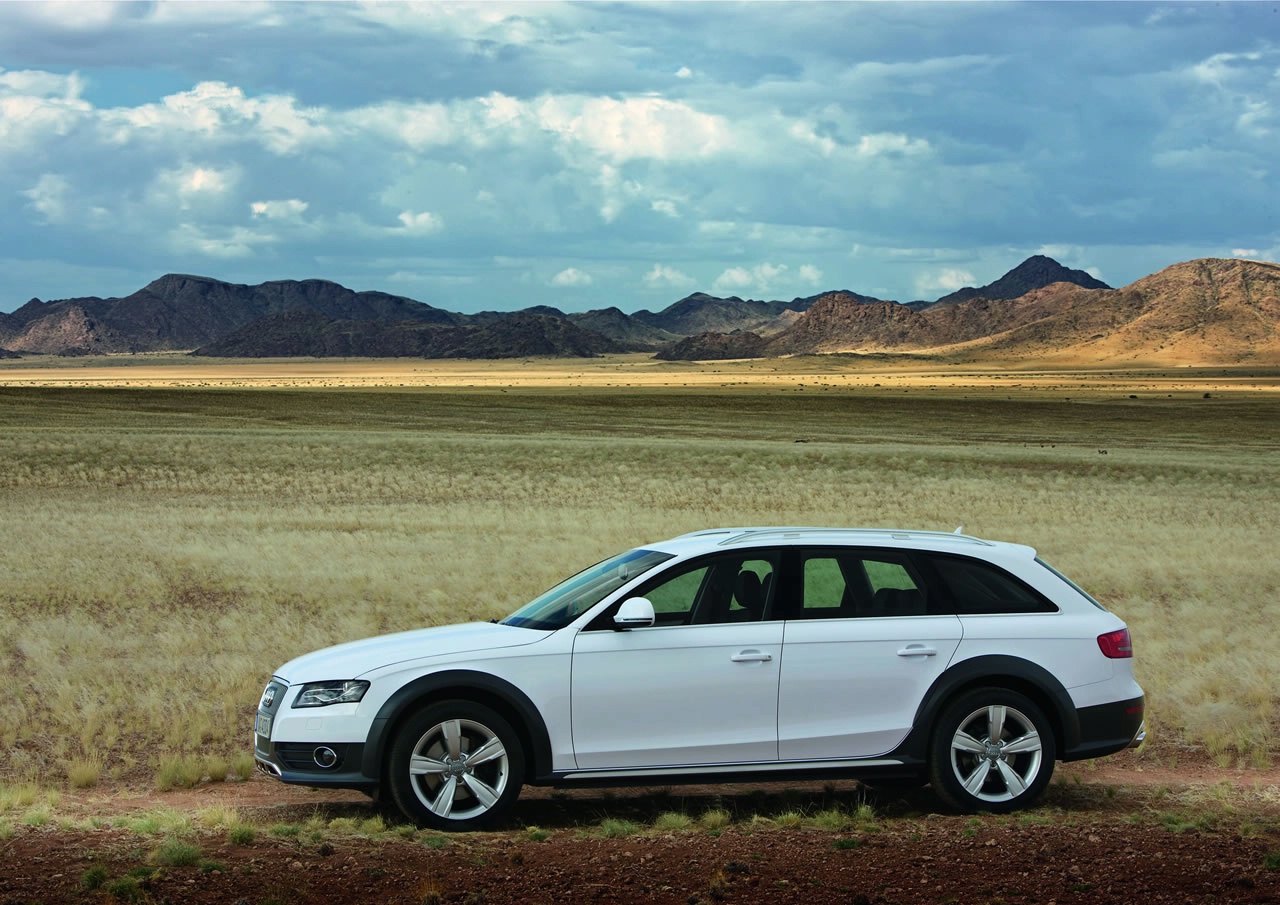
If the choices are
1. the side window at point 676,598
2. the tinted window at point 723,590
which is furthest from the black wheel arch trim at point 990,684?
the side window at point 676,598

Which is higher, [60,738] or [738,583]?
[738,583]

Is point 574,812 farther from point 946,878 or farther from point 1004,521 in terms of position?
point 1004,521

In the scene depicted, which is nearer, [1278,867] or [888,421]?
[1278,867]

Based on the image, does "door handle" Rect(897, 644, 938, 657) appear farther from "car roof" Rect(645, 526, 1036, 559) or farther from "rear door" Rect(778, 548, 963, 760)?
"car roof" Rect(645, 526, 1036, 559)

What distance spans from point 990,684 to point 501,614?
28.7ft

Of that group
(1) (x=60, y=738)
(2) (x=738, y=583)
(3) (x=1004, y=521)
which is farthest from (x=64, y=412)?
(2) (x=738, y=583)

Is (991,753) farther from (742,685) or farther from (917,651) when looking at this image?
(742,685)

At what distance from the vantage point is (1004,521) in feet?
89.5

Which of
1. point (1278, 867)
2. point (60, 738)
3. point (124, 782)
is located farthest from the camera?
point (60, 738)

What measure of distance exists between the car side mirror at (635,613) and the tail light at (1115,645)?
258 cm

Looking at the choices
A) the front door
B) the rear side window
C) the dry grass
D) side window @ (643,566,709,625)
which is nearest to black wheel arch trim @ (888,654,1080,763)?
the rear side window

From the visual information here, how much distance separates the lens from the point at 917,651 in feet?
25.8

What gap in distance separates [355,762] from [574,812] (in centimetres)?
148

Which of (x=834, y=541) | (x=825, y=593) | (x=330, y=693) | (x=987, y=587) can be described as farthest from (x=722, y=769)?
(x=330, y=693)
